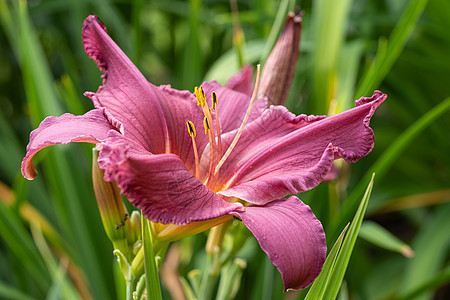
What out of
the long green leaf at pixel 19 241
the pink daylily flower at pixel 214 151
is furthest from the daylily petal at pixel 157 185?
the long green leaf at pixel 19 241

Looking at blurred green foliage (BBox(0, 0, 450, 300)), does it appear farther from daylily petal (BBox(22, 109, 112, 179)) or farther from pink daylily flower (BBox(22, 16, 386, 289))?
daylily petal (BBox(22, 109, 112, 179))

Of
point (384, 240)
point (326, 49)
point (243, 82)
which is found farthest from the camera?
point (326, 49)

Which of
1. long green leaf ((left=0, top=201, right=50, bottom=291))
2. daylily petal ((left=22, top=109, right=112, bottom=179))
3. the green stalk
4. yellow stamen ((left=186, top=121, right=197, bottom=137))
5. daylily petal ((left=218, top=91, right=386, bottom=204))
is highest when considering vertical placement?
daylily petal ((left=22, top=109, right=112, bottom=179))

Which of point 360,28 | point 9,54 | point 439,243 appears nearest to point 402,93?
point 360,28


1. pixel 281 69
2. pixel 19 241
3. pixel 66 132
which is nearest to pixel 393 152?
pixel 281 69

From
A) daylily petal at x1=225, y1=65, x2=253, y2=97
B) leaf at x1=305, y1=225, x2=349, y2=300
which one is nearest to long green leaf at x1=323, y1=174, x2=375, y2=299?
leaf at x1=305, y1=225, x2=349, y2=300

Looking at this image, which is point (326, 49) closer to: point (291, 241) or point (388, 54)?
point (388, 54)

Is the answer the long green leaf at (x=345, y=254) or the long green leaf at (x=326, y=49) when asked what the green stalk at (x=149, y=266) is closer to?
the long green leaf at (x=345, y=254)

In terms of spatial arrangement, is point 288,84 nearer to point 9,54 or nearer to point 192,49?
point 192,49
